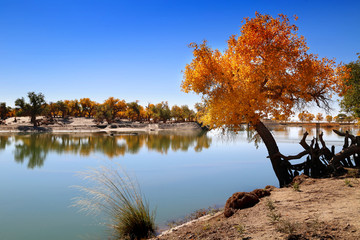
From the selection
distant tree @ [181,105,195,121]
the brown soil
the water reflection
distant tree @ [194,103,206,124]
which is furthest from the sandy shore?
the brown soil

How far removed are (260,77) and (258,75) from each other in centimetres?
15

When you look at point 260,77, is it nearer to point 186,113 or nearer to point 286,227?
point 286,227

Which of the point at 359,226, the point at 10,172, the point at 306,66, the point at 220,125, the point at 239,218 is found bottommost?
the point at 10,172

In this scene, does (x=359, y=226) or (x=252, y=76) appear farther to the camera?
(x=252, y=76)

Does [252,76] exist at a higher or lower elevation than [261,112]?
higher

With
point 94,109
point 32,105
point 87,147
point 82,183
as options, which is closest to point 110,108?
point 94,109

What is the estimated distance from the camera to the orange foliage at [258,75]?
12.1m

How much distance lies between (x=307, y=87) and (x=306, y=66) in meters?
1.23

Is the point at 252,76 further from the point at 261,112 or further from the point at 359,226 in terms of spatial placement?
the point at 359,226

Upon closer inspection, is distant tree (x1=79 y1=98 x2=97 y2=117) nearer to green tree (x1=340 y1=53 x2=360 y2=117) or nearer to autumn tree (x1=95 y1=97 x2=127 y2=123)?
autumn tree (x1=95 y1=97 x2=127 y2=123)

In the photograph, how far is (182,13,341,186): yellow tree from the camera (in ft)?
39.8

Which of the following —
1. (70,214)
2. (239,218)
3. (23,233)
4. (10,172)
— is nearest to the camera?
(239,218)

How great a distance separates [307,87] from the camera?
12.8 m

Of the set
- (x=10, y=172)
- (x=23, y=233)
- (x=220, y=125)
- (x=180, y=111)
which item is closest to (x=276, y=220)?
(x=220, y=125)
